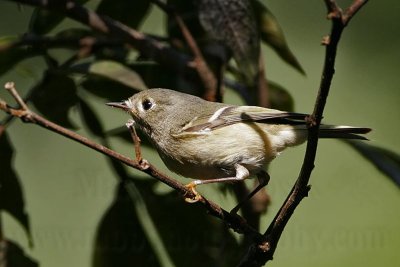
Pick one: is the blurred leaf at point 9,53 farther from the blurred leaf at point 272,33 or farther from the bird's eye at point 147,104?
the blurred leaf at point 272,33

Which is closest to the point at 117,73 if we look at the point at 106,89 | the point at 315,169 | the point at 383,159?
the point at 106,89

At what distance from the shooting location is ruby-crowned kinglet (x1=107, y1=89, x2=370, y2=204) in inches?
76.0

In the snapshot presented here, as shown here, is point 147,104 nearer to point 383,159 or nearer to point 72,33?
point 72,33

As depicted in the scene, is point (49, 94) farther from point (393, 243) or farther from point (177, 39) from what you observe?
point (393, 243)

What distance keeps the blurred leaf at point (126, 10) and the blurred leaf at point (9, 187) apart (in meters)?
0.53

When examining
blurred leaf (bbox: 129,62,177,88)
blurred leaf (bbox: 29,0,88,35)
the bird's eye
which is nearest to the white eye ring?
the bird's eye

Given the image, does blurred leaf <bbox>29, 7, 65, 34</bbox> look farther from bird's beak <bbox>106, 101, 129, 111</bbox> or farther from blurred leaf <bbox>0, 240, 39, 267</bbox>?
blurred leaf <bbox>0, 240, 39, 267</bbox>

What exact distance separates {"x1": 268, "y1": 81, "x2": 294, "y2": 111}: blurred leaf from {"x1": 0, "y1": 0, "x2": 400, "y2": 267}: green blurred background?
28 centimetres

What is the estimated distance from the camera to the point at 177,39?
2.31 meters

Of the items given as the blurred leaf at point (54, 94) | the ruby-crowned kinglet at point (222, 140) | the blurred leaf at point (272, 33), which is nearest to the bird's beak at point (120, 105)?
the ruby-crowned kinglet at point (222, 140)

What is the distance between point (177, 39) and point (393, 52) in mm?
841

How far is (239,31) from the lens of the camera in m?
1.91

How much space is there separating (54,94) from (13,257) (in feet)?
1.53

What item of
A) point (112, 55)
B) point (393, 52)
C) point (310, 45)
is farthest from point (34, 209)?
point (393, 52)
